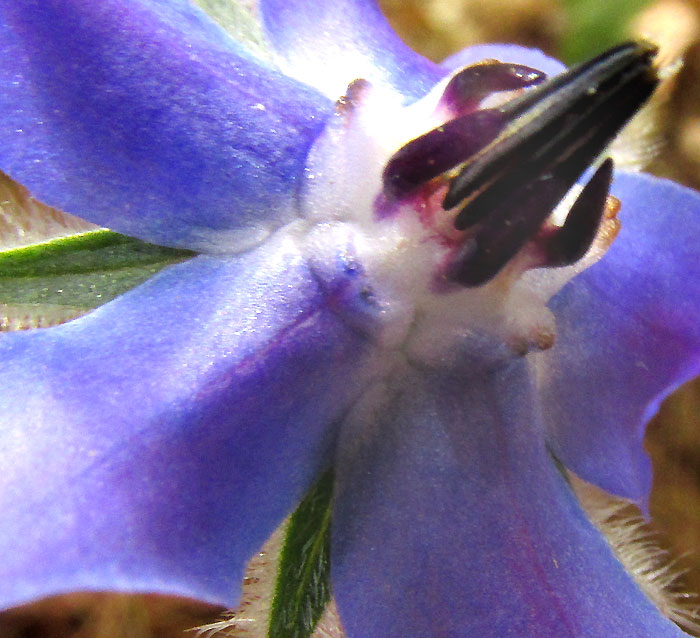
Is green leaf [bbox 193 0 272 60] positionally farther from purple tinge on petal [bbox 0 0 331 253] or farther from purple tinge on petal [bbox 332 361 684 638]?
purple tinge on petal [bbox 332 361 684 638]

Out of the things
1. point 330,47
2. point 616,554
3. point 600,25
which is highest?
point 600,25

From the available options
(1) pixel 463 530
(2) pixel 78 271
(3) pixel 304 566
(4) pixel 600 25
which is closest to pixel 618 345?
(1) pixel 463 530

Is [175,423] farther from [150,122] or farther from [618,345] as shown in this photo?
[618,345]

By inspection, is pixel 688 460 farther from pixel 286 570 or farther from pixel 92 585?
pixel 92 585

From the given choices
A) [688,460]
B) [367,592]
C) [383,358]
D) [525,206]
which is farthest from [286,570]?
[688,460]

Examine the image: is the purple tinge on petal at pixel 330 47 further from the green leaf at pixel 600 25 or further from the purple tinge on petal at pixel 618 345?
the green leaf at pixel 600 25

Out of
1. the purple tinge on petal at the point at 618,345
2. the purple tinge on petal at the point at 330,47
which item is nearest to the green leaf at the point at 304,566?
the purple tinge on petal at the point at 618,345
